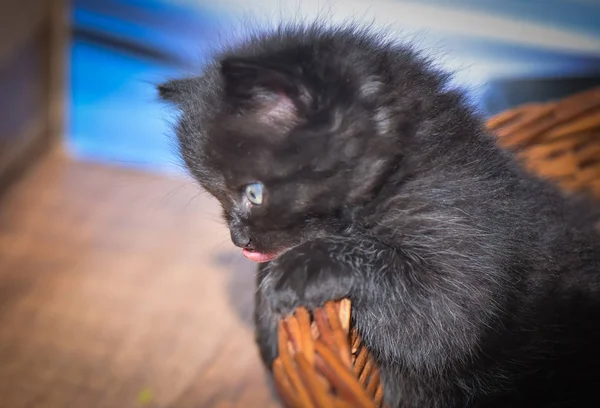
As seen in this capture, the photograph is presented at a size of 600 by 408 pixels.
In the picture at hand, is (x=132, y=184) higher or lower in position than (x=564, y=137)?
lower

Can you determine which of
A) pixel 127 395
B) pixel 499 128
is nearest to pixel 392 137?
pixel 499 128

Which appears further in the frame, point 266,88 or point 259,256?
point 259,256

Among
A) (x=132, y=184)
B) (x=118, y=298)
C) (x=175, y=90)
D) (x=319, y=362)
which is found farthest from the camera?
(x=132, y=184)

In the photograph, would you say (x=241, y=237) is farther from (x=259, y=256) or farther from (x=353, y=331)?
(x=353, y=331)

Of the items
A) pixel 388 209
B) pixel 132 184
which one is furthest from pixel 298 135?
pixel 132 184

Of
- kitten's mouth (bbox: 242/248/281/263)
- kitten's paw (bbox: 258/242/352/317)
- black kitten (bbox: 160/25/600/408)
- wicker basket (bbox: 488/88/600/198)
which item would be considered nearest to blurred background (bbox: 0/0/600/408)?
wicker basket (bbox: 488/88/600/198)

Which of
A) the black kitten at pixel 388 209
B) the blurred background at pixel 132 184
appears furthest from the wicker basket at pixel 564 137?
the black kitten at pixel 388 209

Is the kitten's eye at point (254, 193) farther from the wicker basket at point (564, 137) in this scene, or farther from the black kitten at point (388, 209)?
the wicker basket at point (564, 137)

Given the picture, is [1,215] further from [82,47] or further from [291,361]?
[291,361]
